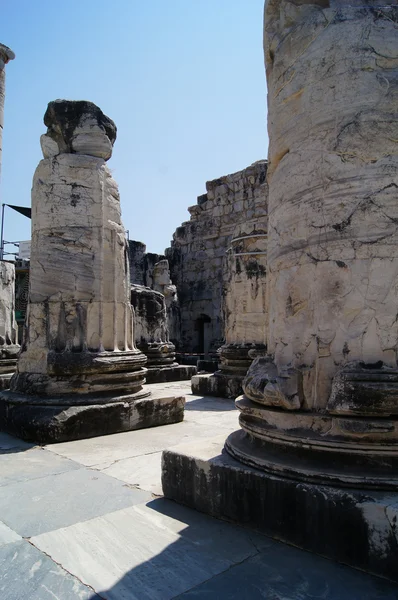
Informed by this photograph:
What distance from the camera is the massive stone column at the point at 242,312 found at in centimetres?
773

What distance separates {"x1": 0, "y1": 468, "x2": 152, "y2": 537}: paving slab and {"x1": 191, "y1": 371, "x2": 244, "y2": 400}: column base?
14.6ft

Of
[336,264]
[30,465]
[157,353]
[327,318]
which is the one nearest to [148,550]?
[327,318]

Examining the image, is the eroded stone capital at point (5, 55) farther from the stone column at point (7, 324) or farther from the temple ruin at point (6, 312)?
the stone column at point (7, 324)

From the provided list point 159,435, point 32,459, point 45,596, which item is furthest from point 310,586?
point 159,435

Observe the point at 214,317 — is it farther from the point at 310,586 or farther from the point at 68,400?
the point at 310,586

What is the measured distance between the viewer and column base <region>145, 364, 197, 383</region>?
31.0ft

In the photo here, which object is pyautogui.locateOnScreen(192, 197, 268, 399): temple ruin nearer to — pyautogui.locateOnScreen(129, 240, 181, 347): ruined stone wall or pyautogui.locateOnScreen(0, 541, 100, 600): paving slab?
pyautogui.locateOnScreen(0, 541, 100, 600): paving slab

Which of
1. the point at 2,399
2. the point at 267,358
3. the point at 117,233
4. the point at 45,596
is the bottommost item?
the point at 45,596

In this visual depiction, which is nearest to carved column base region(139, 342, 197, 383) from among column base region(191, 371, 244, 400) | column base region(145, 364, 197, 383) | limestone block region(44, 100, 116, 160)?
column base region(145, 364, 197, 383)

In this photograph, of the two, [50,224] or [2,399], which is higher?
[50,224]

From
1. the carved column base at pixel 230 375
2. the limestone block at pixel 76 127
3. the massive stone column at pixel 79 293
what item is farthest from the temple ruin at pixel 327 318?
the carved column base at pixel 230 375

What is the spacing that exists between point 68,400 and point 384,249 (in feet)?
11.1

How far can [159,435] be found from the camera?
4.70m

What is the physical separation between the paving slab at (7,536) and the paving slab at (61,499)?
3 centimetres
